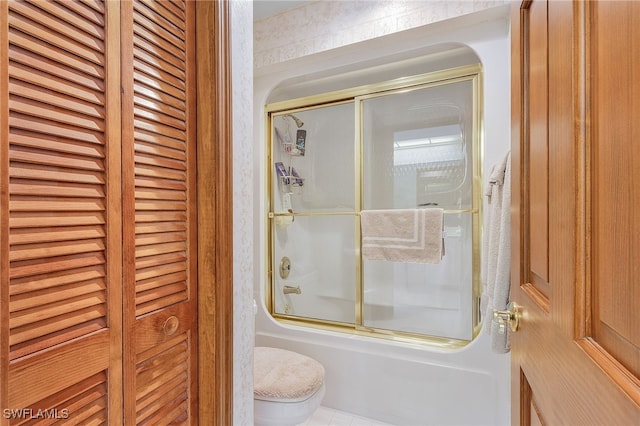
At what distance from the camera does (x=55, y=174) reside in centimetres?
52

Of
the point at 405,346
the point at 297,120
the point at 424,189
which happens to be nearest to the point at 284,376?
the point at 405,346

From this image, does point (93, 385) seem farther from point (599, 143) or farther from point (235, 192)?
point (599, 143)

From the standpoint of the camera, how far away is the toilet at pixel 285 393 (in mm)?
1301

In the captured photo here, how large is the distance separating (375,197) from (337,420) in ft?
4.63

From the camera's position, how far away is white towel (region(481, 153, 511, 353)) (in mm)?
1094

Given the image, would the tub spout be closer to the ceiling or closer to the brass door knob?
the brass door knob

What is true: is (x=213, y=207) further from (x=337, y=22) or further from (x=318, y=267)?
(x=318, y=267)

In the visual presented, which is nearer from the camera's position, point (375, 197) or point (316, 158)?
point (375, 197)

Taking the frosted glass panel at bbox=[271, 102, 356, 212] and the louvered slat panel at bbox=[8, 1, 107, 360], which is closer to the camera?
the louvered slat panel at bbox=[8, 1, 107, 360]

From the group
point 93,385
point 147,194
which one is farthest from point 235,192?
point 93,385

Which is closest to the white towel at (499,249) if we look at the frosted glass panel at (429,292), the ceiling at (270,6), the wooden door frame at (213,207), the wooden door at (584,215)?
the wooden door at (584,215)

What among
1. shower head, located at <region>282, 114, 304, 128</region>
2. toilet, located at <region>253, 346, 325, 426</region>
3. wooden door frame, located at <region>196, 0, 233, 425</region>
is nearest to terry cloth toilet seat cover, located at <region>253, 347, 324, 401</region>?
toilet, located at <region>253, 346, 325, 426</region>

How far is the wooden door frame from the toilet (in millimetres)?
530

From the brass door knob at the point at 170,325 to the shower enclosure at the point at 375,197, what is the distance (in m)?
1.44
